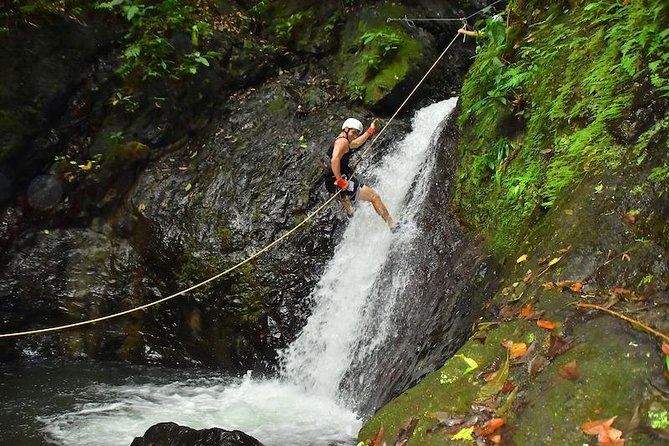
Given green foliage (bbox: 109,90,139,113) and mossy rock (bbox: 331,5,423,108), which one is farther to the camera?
mossy rock (bbox: 331,5,423,108)

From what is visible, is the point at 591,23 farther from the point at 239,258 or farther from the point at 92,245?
the point at 92,245

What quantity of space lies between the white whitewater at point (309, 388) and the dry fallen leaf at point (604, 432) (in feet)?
11.9

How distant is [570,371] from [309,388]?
16.5 feet

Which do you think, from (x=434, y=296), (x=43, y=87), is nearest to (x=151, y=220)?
(x=43, y=87)

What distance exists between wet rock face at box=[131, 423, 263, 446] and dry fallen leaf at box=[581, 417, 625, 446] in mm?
3151

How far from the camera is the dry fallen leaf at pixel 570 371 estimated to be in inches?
105

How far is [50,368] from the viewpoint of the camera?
27.7ft

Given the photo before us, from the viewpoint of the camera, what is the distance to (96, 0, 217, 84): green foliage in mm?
9445

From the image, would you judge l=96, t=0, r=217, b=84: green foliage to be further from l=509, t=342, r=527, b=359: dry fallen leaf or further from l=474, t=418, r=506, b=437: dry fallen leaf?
l=474, t=418, r=506, b=437: dry fallen leaf

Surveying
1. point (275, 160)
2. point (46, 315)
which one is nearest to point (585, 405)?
point (275, 160)

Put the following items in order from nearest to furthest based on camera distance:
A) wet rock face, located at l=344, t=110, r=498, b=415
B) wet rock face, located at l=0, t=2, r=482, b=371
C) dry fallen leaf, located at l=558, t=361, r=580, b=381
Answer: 1. dry fallen leaf, located at l=558, t=361, r=580, b=381
2. wet rock face, located at l=344, t=110, r=498, b=415
3. wet rock face, located at l=0, t=2, r=482, b=371

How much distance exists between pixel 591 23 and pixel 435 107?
517 cm

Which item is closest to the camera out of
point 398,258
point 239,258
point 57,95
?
point 398,258

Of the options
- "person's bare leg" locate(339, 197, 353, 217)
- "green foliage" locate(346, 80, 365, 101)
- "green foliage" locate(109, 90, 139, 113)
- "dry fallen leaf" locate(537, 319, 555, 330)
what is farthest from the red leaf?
"green foliage" locate(109, 90, 139, 113)
